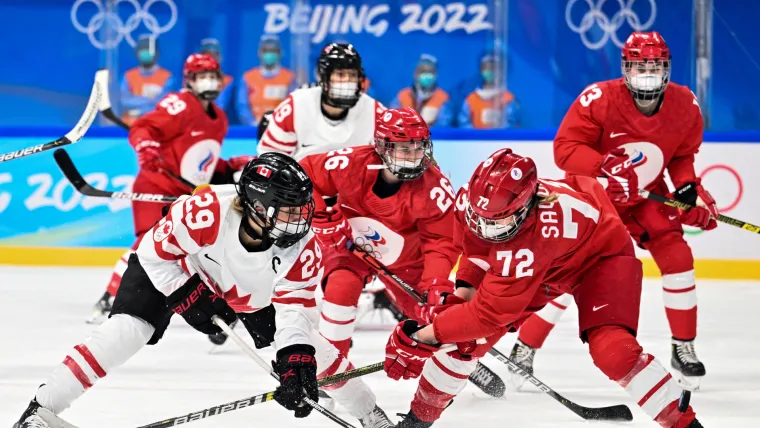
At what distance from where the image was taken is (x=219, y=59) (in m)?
8.79

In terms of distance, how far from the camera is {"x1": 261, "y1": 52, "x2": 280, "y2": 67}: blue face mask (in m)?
8.43

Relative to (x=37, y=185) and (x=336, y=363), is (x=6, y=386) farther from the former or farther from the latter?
(x=37, y=185)

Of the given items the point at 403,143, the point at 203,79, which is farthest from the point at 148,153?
the point at 403,143

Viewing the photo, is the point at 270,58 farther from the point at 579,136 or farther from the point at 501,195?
the point at 501,195

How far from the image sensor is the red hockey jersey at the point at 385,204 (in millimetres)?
4137

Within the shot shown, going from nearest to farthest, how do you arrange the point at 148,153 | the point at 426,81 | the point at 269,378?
the point at 269,378, the point at 148,153, the point at 426,81

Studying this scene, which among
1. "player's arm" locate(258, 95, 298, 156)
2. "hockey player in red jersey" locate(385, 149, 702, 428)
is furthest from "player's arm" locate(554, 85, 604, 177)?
"player's arm" locate(258, 95, 298, 156)

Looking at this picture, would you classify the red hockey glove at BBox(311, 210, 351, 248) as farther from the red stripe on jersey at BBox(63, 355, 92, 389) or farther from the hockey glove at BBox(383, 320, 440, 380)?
the red stripe on jersey at BBox(63, 355, 92, 389)

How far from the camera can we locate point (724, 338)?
5.39 metres

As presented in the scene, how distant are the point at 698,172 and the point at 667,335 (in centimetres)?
160

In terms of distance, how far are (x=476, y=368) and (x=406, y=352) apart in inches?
30.9

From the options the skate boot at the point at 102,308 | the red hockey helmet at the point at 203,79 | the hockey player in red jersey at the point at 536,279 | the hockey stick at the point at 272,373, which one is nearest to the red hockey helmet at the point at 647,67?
the hockey player in red jersey at the point at 536,279

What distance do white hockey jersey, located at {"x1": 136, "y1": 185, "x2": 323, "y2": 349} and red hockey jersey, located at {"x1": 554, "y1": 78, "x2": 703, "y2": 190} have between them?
1618mm

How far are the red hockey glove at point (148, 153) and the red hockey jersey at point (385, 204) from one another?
1864mm
